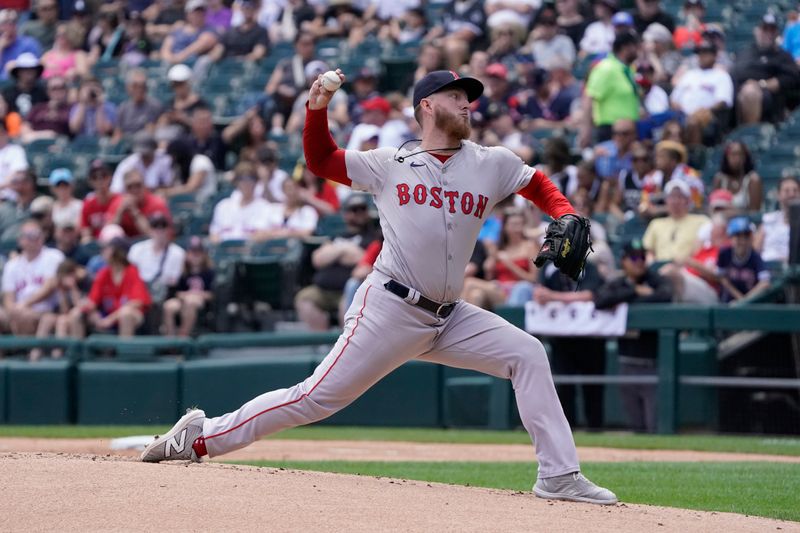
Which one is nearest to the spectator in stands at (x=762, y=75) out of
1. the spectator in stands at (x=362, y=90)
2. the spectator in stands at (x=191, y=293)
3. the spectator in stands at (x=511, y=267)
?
the spectator in stands at (x=511, y=267)

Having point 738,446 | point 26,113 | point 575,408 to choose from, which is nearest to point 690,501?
point 738,446

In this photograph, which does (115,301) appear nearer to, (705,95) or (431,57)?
(431,57)

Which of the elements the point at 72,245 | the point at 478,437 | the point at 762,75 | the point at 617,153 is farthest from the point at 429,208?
the point at 72,245

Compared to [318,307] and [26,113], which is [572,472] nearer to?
[318,307]

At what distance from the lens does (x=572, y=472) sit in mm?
6227

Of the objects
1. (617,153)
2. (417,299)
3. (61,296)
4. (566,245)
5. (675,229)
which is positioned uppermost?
(617,153)

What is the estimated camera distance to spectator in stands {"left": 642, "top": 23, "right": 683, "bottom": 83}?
51.1ft

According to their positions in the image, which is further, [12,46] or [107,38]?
[107,38]

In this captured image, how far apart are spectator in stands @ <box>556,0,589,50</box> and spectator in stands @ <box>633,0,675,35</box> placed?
0.71m

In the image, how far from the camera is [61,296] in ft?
48.2

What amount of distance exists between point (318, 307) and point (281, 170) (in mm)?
2711

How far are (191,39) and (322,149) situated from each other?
14.5 metres

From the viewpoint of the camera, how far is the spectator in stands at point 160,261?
1448 centimetres

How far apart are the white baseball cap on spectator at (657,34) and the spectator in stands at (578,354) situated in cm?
428
